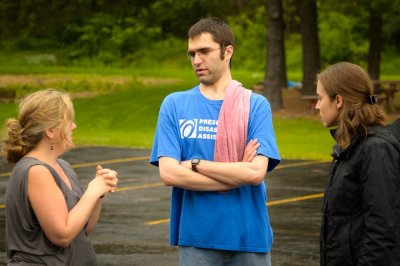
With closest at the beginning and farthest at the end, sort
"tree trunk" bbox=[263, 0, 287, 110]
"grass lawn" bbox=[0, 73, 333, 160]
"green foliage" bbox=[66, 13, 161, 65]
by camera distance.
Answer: "grass lawn" bbox=[0, 73, 333, 160] < "tree trunk" bbox=[263, 0, 287, 110] < "green foliage" bbox=[66, 13, 161, 65]

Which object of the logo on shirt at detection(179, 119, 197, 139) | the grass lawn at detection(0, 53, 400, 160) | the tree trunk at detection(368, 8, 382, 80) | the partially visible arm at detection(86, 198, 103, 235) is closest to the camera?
the partially visible arm at detection(86, 198, 103, 235)

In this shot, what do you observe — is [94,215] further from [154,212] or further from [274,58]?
[274,58]

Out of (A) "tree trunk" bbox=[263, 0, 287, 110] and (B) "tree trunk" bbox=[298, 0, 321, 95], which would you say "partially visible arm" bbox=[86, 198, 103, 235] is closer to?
(A) "tree trunk" bbox=[263, 0, 287, 110]

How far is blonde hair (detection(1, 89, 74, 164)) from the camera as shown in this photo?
4.86 meters

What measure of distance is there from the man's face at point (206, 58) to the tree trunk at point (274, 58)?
79.0ft

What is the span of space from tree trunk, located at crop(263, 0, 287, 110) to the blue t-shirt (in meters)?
24.1

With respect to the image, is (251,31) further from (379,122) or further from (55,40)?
(379,122)

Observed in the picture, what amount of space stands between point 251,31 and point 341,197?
47339 mm

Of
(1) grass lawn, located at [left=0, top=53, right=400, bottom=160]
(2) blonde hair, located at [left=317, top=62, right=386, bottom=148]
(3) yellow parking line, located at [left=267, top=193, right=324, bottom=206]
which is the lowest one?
(1) grass lawn, located at [left=0, top=53, right=400, bottom=160]

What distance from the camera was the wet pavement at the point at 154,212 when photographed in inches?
414

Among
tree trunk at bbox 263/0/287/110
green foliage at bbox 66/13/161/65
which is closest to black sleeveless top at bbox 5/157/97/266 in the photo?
tree trunk at bbox 263/0/287/110

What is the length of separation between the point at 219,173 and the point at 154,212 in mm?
7921

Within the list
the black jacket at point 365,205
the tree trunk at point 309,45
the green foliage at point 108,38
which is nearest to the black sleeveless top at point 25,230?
the black jacket at point 365,205

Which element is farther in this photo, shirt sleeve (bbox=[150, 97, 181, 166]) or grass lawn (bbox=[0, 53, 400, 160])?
grass lawn (bbox=[0, 53, 400, 160])
